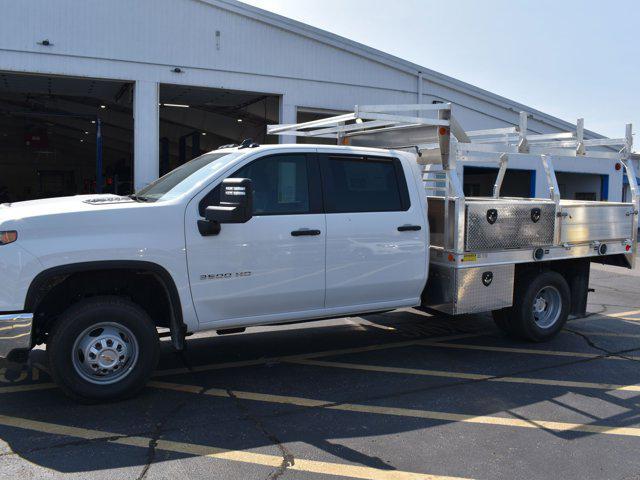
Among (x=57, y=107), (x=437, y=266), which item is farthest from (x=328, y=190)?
(x=57, y=107)

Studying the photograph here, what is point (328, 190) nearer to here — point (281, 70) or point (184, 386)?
point (184, 386)

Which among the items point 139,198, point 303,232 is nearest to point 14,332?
point 139,198

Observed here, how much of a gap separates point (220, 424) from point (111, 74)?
35.9 feet

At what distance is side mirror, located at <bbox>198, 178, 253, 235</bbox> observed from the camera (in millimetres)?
4461

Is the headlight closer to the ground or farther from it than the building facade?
closer to the ground

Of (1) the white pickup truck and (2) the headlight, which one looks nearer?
(2) the headlight

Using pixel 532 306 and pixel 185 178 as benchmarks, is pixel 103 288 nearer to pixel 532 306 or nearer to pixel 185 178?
pixel 185 178

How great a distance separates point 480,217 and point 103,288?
12.2 ft

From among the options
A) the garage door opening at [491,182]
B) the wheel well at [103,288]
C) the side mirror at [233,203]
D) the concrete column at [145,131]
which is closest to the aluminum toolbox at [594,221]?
the side mirror at [233,203]

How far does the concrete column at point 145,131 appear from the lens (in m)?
13.4

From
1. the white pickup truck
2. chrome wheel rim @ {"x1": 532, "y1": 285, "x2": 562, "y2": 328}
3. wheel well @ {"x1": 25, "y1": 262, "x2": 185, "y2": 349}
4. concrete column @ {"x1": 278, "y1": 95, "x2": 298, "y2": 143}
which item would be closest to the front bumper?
the white pickup truck

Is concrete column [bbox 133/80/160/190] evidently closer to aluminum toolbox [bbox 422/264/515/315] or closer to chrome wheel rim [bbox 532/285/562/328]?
aluminum toolbox [bbox 422/264/515/315]

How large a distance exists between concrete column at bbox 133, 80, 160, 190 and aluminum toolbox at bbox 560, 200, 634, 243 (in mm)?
9526

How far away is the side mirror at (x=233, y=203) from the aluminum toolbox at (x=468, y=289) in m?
2.38
